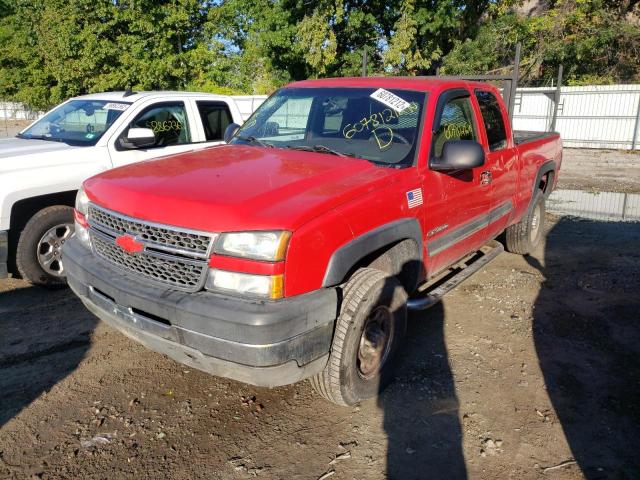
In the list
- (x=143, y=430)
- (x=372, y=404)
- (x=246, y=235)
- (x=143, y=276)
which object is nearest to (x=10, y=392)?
(x=143, y=430)

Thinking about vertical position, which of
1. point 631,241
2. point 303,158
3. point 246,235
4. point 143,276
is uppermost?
point 303,158

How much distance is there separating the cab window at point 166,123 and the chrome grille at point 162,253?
2.98 meters

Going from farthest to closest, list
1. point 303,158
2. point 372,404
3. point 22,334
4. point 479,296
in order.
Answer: point 479,296 → point 22,334 → point 303,158 → point 372,404

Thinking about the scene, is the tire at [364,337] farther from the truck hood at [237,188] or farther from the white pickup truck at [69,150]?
the white pickup truck at [69,150]

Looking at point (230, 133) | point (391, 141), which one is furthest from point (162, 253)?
point (230, 133)

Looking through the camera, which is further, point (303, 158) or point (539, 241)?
point (539, 241)

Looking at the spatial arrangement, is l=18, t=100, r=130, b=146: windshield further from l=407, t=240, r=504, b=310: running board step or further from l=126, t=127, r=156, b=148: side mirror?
l=407, t=240, r=504, b=310: running board step

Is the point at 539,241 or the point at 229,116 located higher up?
the point at 229,116

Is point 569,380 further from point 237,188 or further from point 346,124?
point 237,188

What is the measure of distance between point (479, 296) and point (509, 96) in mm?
2833

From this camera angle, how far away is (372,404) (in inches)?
130

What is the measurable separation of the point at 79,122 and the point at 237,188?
3.85 m

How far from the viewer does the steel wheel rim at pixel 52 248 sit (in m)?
4.95

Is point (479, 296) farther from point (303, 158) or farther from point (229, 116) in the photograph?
point (229, 116)
